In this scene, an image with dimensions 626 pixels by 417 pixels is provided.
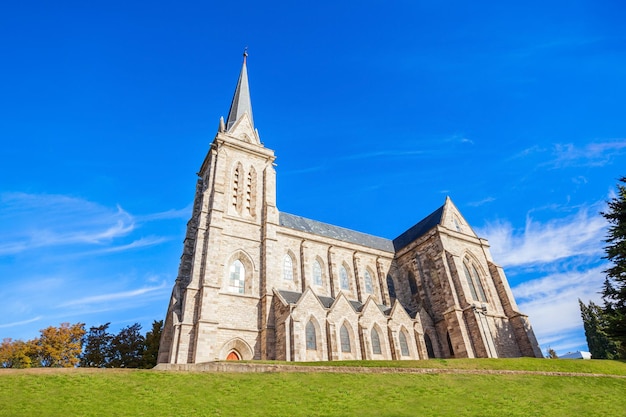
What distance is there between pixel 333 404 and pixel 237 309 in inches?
577

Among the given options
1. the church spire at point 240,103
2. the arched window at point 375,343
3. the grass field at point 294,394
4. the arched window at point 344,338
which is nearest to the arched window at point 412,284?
the arched window at point 375,343

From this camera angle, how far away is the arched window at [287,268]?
3095 centimetres

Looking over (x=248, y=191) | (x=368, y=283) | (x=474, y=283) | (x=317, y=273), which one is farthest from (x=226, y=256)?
(x=474, y=283)

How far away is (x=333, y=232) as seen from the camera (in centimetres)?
3969

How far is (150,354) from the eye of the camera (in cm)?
3238

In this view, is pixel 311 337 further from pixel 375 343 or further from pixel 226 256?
pixel 226 256

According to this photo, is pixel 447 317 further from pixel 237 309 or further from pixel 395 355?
pixel 237 309

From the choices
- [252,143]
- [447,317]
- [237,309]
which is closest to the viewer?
[237,309]

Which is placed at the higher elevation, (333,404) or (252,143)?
(252,143)

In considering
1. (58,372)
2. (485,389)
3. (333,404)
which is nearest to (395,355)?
(485,389)

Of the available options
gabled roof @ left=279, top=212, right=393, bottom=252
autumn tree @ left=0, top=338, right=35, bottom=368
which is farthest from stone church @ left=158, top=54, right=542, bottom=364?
autumn tree @ left=0, top=338, right=35, bottom=368

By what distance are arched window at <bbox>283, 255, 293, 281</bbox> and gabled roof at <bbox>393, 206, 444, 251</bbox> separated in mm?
14067

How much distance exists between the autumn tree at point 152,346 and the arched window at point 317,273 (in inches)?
584

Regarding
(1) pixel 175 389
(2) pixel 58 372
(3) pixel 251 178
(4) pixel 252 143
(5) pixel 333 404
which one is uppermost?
(4) pixel 252 143
